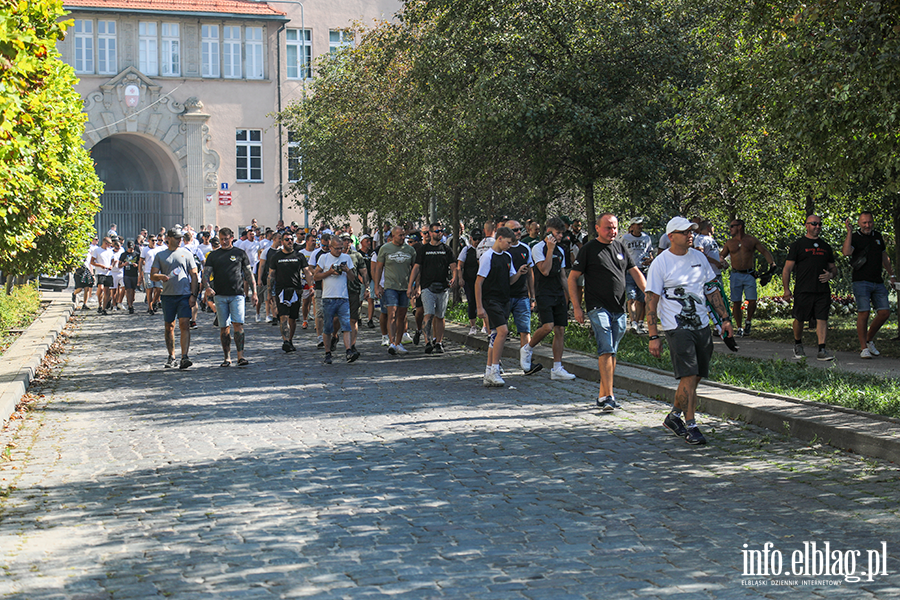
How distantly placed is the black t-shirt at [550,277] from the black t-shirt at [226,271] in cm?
403

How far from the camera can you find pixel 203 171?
43.8 metres

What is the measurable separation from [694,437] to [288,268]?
10.4 m

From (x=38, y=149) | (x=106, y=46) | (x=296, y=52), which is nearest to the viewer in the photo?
(x=38, y=149)

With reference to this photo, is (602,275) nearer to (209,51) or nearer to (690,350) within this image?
(690,350)

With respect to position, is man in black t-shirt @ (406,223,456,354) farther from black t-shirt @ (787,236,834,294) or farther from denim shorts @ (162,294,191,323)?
black t-shirt @ (787,236,834,294)

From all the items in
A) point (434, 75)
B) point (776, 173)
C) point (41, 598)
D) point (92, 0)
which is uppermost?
point (92, 0)

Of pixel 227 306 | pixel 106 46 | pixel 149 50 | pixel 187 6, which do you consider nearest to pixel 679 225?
pixel 227 306

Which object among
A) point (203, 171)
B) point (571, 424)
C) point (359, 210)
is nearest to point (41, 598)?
point (571, 424)

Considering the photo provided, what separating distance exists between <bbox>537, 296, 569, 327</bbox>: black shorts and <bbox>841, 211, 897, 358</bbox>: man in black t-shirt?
3.91m

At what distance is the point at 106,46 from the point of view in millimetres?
42781

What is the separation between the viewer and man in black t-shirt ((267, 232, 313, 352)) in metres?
16.3

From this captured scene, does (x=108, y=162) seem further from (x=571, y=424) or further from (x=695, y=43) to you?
(x=571, y=424)

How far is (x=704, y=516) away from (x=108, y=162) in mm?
44297

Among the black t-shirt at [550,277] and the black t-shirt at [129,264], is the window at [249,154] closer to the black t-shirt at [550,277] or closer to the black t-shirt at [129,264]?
the black t-shirt at [129,264]
